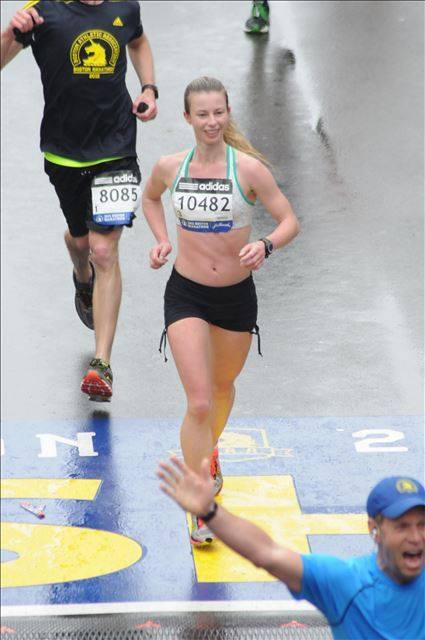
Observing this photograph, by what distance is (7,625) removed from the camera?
262 inches

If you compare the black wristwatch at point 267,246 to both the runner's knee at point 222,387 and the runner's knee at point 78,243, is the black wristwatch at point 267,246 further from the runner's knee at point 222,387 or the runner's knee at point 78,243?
the runner's knee at point 78,243

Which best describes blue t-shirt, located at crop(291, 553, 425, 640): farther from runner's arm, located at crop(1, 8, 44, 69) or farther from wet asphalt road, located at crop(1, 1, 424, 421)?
runner's arm, located at crop(1, 8, 44, 69)

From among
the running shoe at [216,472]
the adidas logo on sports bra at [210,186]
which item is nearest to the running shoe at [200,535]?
the running shoe at [216,472]

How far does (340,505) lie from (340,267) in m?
3.25

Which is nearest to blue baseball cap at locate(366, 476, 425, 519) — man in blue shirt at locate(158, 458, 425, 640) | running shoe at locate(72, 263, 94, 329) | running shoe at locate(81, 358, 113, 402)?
man in blue shirt at locate(158, 458, 425, 640)

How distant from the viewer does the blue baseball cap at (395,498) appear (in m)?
4.47

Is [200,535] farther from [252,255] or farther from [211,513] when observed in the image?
[211,513]

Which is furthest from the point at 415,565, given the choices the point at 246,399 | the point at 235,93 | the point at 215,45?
the point at 215,45

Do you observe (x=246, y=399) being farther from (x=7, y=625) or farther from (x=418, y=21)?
(x=418, y=21)

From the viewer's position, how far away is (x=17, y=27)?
331 inches

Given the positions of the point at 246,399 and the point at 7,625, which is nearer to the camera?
the point at 7,625

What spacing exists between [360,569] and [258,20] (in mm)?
11284

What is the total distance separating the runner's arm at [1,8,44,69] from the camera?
8375 millimetres

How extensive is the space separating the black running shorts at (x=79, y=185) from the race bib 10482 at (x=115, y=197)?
0.05 metres
